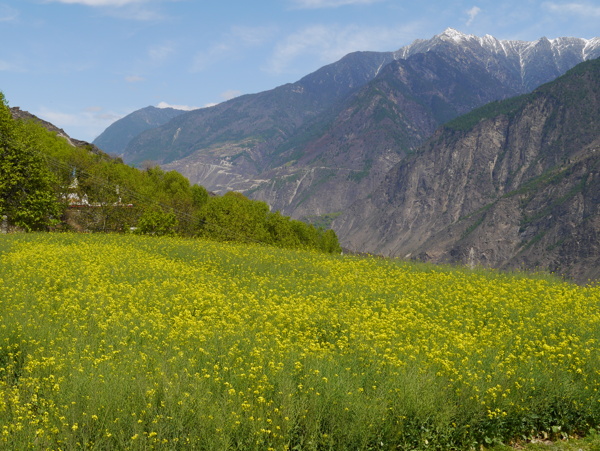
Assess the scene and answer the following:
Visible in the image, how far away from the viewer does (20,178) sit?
145 feet

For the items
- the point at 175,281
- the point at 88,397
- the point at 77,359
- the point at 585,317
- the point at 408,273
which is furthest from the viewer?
the point at 408,273

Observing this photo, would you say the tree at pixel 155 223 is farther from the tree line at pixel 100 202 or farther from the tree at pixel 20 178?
the tree at pixel 20 178

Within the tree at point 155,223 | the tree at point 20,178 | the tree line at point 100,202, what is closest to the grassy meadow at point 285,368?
the tree at point 20,178

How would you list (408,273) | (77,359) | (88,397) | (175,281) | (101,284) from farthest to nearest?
(408,273) < (175,281) < (101,284) < (77,359) < (88,397)

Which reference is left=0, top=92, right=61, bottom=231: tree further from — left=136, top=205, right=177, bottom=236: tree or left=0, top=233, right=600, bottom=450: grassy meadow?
left=0, top=233, right=600, bottom=450: grassy meadow

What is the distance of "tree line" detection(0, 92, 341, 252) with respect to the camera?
148 ft

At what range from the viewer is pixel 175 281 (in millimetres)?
20484

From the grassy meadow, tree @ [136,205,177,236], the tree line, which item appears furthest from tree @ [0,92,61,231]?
the grassy meadow

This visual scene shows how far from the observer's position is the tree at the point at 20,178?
44094mm

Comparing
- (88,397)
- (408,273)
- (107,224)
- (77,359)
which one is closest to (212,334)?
(77,359)

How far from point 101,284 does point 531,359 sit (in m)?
14.2

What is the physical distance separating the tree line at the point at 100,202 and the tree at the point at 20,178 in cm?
7

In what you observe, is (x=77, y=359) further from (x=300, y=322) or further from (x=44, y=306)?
(x=300, y=322)

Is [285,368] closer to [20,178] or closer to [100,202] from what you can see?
[20,178]
